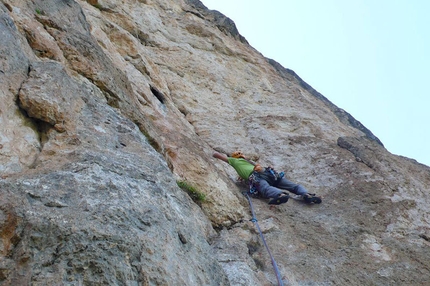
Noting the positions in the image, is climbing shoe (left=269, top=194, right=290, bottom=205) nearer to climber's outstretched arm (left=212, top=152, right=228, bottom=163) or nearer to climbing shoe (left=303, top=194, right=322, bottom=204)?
climbing shoe (left=303, top=194, right=322, bottom=204)

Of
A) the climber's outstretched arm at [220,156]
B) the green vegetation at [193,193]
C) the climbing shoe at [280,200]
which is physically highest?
A: the climbing shoe at [280,200]

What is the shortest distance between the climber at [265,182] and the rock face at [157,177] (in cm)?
18

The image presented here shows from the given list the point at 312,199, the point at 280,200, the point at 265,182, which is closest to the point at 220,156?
the point at 265,182

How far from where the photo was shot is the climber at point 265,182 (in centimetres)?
782

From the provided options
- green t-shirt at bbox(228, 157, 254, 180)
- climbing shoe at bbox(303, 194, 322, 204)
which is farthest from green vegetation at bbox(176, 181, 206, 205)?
climbing shoe at bbox(303, 194, 322, 204)

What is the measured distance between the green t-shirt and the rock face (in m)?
0.18

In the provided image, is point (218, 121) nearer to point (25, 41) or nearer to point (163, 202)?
point (25, 41)

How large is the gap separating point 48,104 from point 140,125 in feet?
5.36

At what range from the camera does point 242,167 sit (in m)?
8.64

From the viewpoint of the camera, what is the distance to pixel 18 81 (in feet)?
15.9

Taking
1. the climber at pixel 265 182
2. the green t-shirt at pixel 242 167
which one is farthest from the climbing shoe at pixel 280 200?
the green t-shirt at pixel 242 167

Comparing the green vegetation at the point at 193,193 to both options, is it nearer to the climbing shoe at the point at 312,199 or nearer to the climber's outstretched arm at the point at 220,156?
the climber's outstretched arm at the point at 220,156

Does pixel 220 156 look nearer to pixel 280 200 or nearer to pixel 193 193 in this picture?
pixel 280 200

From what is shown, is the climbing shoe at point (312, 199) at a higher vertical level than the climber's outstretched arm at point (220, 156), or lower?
higher
